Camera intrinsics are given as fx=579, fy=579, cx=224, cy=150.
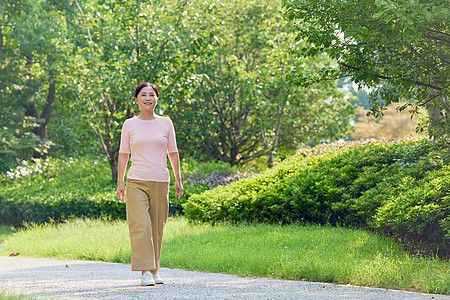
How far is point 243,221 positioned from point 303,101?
862 cm

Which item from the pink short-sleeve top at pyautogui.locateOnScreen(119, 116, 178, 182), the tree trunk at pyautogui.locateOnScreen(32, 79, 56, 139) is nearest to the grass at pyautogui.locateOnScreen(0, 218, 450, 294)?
the pink short-sleeve top at pyautogui.locateOnScreen(119, 116, 178, 182)

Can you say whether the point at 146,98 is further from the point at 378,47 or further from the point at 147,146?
the point at 378,47

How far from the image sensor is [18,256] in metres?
9.94

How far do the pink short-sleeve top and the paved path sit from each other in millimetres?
1115

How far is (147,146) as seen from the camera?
5.69m

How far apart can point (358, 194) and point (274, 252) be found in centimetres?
271

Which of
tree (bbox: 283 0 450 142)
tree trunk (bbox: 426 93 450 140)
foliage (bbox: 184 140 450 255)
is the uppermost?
tree (bbox: 283 0 450 142)

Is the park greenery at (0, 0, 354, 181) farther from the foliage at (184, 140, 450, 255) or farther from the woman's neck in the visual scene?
the woman's neck

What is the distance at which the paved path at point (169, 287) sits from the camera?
512 centimetres

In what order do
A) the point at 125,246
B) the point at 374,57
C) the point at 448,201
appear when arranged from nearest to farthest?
the point at 448,201, the point at 374,57, the point at 125,246

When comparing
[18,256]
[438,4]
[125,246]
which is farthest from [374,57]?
[18,256]

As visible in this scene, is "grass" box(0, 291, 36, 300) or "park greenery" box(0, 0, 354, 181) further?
"park greenery" box(0, 0, 354, 181)

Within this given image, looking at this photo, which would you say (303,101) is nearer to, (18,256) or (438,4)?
(18,256)

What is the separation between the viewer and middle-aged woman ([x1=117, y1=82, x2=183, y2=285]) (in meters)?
5.66
